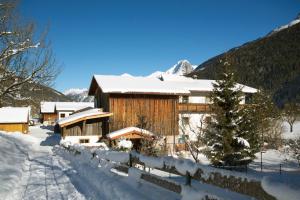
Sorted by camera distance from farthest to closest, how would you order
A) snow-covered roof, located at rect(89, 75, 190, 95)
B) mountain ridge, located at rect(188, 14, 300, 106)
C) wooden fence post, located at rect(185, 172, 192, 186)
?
mountain ridge, located at rect(188, 14, 300, 106) → snow-covered roof, located at rect(89, 75, 190, 95) → wooden fence post, located at rect(185, 172, 192, 186)

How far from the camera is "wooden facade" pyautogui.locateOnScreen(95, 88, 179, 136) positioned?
32.8m

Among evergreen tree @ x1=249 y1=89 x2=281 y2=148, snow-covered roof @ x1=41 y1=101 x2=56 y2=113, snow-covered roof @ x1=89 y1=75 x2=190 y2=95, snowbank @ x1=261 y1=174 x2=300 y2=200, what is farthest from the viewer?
snow-covered roof @ x1=41 y1=101 x2=56 y2=113

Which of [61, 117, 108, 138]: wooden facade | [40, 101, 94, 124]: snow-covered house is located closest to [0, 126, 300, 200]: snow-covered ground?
[61, 117, 108, 138]: wooden facade

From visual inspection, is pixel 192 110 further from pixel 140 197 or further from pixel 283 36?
pixel 283 36

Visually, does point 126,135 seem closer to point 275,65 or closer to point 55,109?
point 55,109

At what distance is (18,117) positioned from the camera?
175 ft

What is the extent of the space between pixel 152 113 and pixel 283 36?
176 m

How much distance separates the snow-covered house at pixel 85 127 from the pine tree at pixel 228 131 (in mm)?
11906

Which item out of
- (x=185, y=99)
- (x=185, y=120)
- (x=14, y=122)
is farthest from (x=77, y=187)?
(x=14, y=122)

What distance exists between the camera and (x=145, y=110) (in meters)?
33.8

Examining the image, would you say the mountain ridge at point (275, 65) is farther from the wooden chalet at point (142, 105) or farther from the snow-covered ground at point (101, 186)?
the snow-covered ground at point (101, 186)

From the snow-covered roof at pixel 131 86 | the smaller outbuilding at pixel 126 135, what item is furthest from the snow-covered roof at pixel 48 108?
the smaller outbuilding at pixel 126 135

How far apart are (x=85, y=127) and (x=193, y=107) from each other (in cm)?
1436

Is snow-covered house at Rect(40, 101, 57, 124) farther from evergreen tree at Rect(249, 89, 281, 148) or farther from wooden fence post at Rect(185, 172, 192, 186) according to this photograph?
wooden fence post at Rect(185, 172, 192, 186)
